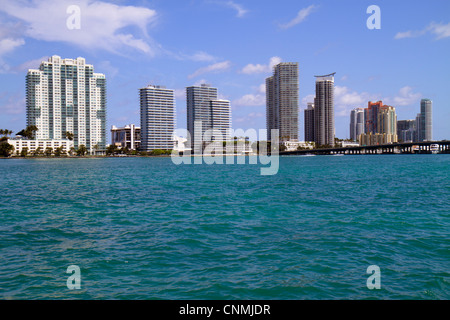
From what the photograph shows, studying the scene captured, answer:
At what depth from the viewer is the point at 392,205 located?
27.3 metres

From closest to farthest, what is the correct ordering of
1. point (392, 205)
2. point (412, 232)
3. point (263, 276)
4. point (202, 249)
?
1. point (263, 276)
2. point (202, 249)
3. point (412, 232)
4. point (392, 205)

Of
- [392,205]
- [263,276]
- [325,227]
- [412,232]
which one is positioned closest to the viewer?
[263,276]

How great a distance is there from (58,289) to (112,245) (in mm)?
4927
